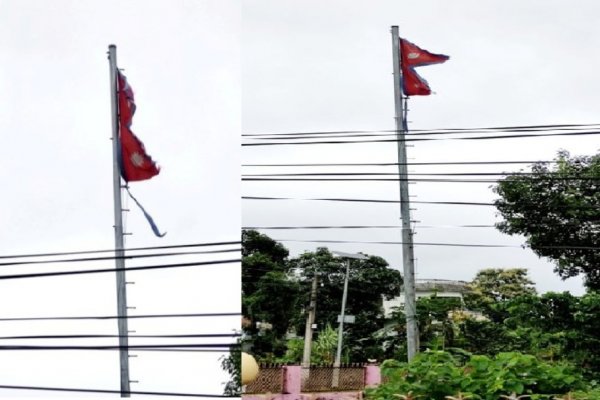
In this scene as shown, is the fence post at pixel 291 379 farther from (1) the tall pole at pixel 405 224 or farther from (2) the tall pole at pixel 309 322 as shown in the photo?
(2) the tall pole at pixel 309 322

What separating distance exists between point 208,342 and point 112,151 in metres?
0.68

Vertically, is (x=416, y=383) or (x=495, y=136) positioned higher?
(x=495, y=136)

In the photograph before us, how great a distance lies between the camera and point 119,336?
2.38 m

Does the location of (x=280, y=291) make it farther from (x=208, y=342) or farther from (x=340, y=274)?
(x=208, y=342)

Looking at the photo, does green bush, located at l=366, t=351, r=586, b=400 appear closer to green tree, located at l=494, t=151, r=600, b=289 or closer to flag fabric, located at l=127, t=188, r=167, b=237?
flag fabric, located at l=127, t=188, r=167, b=237

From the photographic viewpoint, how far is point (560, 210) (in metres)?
4.47

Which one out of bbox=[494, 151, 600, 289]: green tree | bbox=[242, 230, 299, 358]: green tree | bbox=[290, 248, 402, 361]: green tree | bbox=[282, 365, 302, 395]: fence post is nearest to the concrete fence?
bbox=[282, 365, 302, 395]: fence post

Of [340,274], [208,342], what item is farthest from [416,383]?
[340,274]

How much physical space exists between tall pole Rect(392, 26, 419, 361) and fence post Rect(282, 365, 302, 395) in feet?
1.49

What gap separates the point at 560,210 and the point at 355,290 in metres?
1.25

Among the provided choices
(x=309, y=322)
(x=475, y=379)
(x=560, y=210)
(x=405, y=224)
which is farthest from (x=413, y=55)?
(x=475, y=379)

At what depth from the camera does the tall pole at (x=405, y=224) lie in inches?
137

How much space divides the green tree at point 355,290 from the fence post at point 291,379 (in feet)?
4.32

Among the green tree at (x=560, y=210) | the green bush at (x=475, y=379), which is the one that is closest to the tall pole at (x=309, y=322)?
the green tree at (x=560, y=210)
